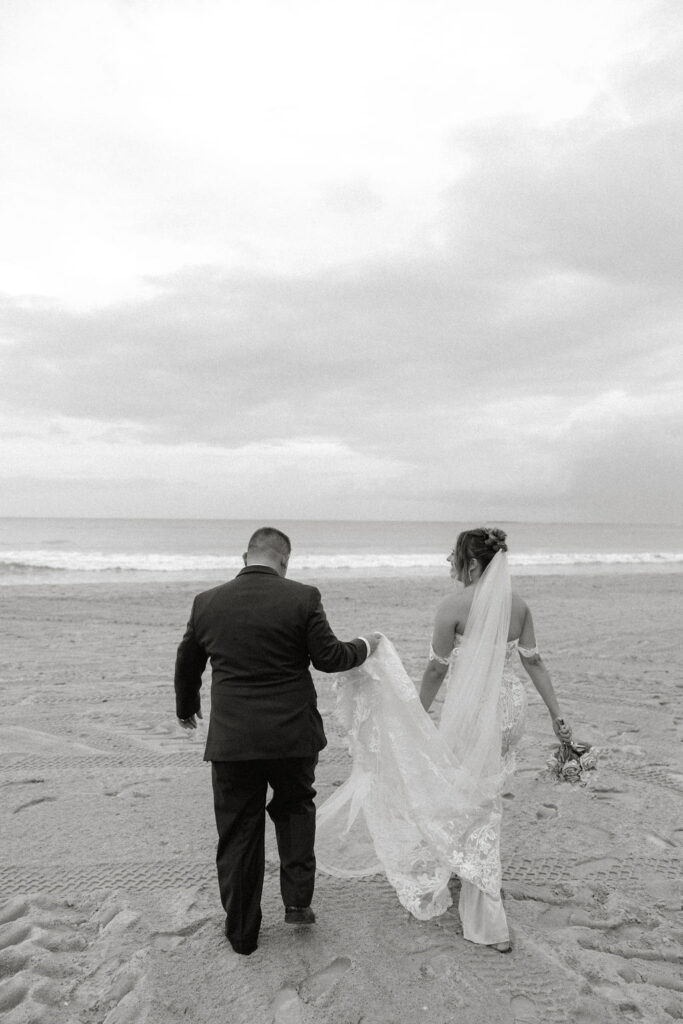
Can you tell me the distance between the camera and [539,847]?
4844 mm

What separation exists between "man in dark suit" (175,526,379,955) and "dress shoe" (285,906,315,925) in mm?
253

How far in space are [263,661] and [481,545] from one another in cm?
153

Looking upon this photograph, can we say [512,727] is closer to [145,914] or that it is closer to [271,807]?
[271,807]

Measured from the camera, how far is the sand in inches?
130

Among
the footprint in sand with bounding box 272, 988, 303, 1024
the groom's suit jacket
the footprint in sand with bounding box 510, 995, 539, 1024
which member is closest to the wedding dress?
the footprint in sand with bounding box 510, 995, 539, 1024

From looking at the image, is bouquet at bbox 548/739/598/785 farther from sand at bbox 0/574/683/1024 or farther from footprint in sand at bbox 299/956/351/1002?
footprint in sand at bbox 299/956/351/1002

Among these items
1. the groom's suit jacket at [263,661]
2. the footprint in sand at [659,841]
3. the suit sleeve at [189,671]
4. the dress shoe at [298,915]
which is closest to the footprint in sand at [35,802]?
the suit sleeve at [189,671]

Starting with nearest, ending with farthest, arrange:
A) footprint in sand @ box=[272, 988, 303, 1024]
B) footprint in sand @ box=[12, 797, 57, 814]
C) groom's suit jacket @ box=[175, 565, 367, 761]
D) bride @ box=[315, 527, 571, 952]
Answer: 1. footprint in sand @ box=[272, 988, 303, 1024]
2. groom's suit jacket @ box=[175, 565, 367, 761]
3. bride @ box=[315, 527, 571, 952]
4. footprint in sand @ box=[12, 797, 57, 814]

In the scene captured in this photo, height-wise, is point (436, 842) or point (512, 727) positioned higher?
point (512, 727)

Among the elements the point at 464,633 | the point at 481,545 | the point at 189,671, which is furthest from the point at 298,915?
the point at 481,545

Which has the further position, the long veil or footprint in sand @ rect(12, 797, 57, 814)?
footprint in sand @ rect(12, 797, 57, 814)

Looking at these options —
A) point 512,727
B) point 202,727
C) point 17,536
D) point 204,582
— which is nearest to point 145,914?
point 512,727

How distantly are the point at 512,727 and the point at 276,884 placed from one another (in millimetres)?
1737

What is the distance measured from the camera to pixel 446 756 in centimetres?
406
